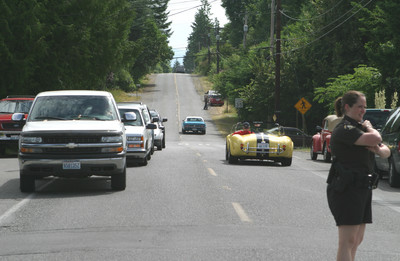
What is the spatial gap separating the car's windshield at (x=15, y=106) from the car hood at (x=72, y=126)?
36.9ft

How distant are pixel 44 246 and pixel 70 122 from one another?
558cm

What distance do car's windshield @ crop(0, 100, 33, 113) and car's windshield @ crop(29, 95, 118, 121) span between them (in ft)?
34.5

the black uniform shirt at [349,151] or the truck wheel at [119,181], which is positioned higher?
the black uniform shirt at [349,151]

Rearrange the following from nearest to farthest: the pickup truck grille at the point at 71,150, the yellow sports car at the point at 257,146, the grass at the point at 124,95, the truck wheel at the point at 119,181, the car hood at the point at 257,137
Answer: the pickup truck grille at the point at 71,150, the truck wheel at the point at 119,181, the yellow sports car at the point at 257,146, the car hood at the point at 257,137, the grass at the point at 124,95

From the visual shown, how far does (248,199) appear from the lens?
1201 centimetres

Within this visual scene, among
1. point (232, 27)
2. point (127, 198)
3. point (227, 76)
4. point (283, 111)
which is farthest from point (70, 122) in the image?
point (232, 27)

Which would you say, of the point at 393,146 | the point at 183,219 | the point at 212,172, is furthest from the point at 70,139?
the point at 393,146

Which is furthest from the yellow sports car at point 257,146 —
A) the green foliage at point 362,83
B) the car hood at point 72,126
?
the green foliage at point 362,83

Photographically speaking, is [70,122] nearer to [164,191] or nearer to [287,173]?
[164,191]

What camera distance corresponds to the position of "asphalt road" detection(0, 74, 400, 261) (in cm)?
739

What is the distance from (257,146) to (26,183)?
907 cm

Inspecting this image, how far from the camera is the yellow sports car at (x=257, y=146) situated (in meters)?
20.1

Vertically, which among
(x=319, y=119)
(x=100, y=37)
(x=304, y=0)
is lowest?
(x=319, y=119)

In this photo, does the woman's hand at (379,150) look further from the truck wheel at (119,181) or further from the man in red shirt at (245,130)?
the man in red shirt at (245,130)
